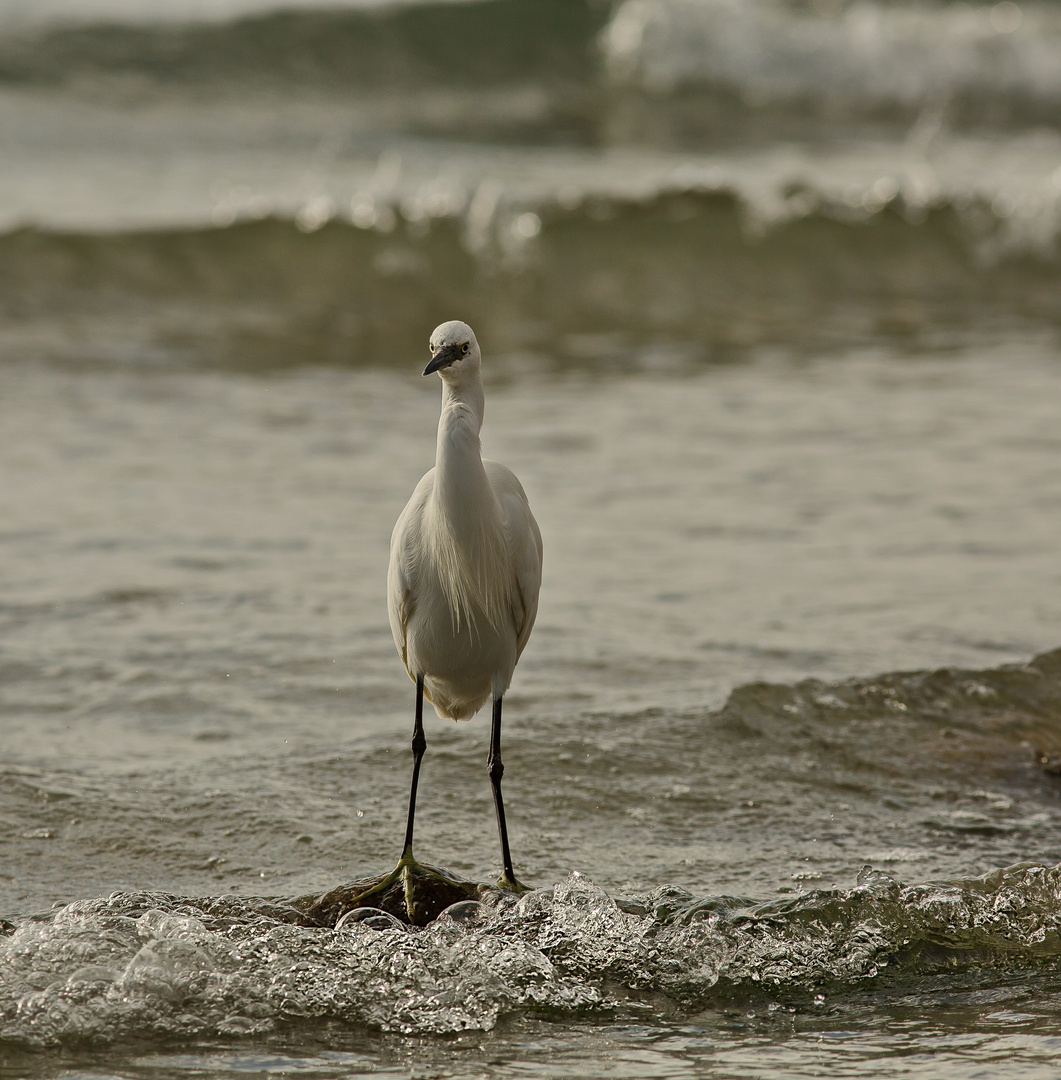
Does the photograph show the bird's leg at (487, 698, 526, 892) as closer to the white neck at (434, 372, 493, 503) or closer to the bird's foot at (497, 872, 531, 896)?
the bird's foot at (497, 872, 531, 896)

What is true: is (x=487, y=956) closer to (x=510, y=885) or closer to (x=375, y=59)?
(x=510, y=885)

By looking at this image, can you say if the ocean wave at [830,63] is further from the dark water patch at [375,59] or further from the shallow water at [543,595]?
the shallow water at [543,595]

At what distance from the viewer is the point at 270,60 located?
1453 cm

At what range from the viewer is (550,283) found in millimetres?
10484

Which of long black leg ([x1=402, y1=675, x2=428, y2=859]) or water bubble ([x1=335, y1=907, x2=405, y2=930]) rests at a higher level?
long black leg ([x1=402, y1=675, x2=428, y2=859])

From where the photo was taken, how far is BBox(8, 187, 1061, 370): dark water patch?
919 centimetres

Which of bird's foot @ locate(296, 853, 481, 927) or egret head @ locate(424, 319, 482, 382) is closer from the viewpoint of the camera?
egret head @ locate(424, 319, 482, 382)

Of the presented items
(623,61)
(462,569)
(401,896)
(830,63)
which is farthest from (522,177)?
(401,896)

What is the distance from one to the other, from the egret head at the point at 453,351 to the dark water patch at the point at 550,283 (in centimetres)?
547

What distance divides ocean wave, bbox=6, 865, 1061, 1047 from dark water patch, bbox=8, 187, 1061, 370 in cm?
566

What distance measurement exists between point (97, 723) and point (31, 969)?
4.88 feet

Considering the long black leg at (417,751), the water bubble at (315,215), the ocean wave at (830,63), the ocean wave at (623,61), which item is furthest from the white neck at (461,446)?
the ocean wave at (830,63)

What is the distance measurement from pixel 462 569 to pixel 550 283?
7.23 m

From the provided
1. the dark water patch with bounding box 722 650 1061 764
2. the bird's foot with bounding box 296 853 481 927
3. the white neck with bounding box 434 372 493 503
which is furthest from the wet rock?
the dark water patch with bounding box 722 650 1061 764
